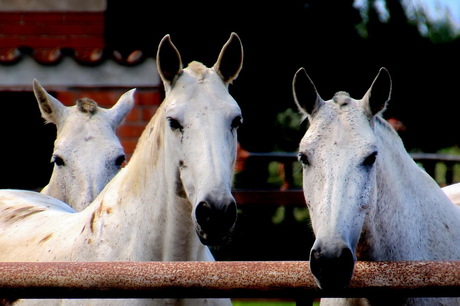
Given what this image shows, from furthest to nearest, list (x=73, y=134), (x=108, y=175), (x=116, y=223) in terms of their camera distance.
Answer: (x=73, y=134) < (x=108, y=175) < (x=116, y=223)

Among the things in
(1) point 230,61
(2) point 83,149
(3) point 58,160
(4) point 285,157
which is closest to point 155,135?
(1) point 230,61

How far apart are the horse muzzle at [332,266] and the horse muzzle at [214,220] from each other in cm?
36

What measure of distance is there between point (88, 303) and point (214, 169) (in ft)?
2.35

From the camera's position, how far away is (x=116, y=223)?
11.5 ft

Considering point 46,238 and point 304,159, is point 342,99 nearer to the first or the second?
point 304,159

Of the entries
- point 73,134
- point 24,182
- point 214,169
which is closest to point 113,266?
point 214,169

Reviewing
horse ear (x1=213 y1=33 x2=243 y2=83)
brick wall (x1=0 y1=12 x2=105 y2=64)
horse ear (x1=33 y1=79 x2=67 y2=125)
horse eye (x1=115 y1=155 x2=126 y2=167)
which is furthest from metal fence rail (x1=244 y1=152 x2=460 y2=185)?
horse ear (x1=213 y1=33 x2=243 y2=83)

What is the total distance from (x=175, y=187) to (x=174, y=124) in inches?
9.5

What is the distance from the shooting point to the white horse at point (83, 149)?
4.85 meters

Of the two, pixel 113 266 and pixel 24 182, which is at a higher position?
pixel 113 266

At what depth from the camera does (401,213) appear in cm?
350

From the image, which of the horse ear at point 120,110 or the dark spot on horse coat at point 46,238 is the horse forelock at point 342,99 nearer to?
the dark spot on horse coat at point 46,238

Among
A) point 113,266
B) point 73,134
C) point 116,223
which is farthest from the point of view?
point 73,134

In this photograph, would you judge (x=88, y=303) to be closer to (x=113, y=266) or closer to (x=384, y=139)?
(x=113, y=266)
